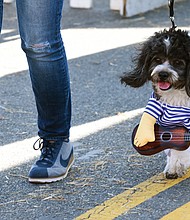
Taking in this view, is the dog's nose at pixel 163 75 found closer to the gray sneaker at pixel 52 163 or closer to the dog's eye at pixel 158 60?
the dog's eye at pixel 158 60

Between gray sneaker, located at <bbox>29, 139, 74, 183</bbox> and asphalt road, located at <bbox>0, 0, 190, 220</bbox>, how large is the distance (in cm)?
5

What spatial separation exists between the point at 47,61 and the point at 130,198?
0.88 m

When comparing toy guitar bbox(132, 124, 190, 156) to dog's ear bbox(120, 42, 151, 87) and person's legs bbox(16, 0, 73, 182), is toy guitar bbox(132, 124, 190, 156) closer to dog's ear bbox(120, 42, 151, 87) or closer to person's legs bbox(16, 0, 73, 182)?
dog's ear bbox(120, 42, 151, 87)

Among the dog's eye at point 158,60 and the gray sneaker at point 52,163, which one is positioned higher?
the dog's eye at point 158,60

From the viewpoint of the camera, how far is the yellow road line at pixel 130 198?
378cm

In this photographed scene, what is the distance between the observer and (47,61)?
4141 millimetres

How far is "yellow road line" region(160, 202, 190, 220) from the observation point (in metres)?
3.71

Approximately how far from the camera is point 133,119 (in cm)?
545

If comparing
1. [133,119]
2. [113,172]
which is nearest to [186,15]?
[133,119]

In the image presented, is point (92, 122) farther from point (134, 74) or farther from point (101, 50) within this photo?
point (101, 50)

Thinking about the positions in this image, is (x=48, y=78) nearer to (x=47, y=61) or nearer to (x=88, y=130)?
(x=47, y=61)

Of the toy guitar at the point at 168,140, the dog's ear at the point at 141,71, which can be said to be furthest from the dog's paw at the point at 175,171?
the dog's ear at the point at 141,71

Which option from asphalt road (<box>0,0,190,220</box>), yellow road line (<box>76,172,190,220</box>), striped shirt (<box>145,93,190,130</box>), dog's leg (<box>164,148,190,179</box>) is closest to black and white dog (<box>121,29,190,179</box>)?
striped shirt (<box>145,93,190,130</box>)

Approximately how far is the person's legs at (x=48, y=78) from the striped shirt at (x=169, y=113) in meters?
0.53
